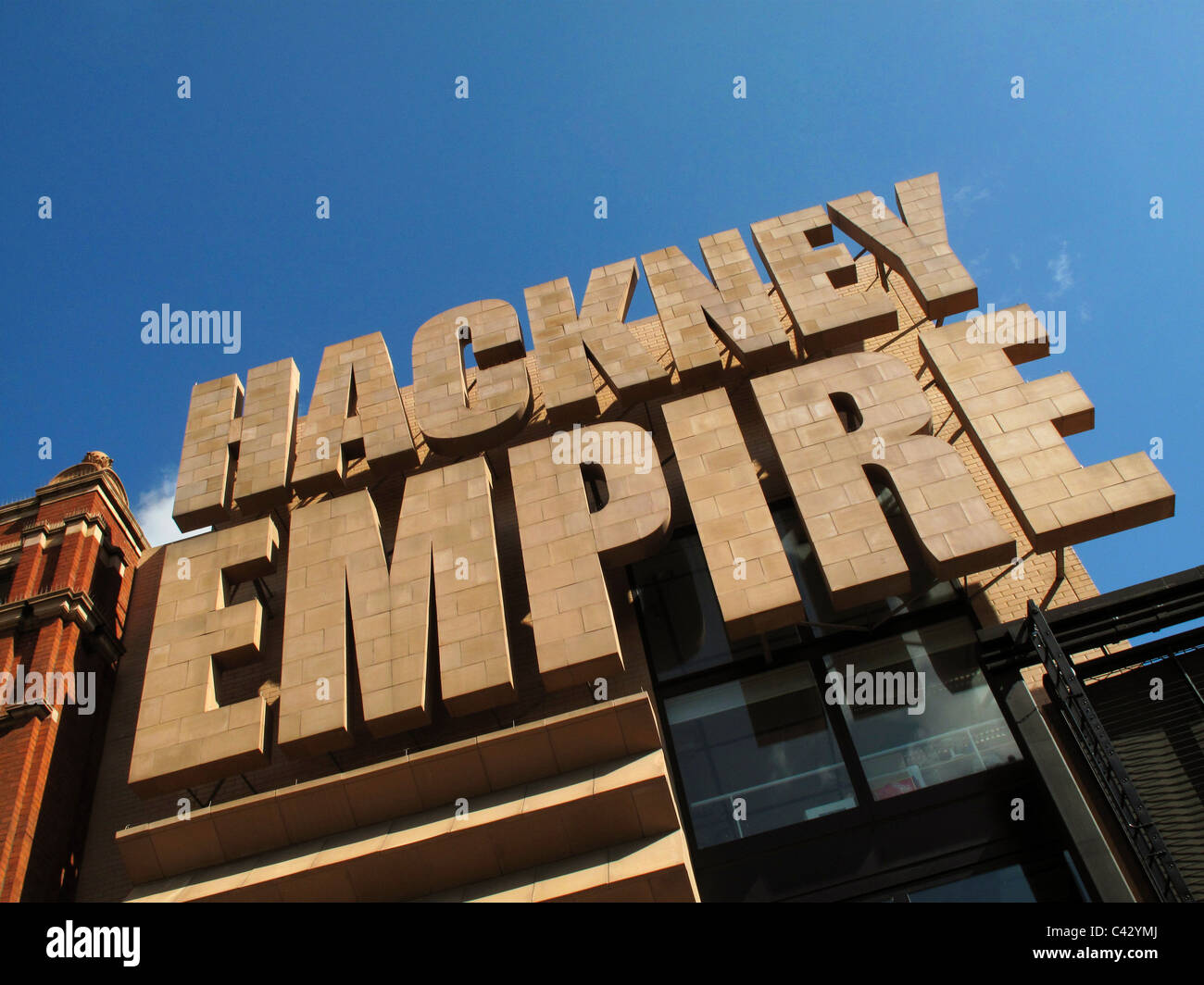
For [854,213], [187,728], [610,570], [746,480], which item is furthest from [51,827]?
[854,213]

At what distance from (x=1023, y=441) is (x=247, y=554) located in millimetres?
15457

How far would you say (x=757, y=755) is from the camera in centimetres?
1702

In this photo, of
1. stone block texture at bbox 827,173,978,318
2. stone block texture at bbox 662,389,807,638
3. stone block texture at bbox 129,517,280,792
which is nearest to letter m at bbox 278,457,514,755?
stone block texture at bbox 129,517,280,792

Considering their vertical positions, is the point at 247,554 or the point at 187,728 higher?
the point at 247,554

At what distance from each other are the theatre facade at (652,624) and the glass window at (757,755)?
6 cm

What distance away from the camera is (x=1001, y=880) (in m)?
14.9

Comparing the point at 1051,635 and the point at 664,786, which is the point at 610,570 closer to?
the point at 664,786

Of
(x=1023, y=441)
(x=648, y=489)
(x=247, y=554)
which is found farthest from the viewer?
(x=247, y=554)

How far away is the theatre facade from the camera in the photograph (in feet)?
51.1

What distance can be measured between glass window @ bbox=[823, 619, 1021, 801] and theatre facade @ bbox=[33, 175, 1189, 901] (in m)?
0.05

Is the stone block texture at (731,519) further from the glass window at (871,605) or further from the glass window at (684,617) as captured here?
the glass window at (684,617)

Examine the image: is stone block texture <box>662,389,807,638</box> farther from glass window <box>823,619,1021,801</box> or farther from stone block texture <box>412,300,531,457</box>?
stone block texture <box>412,300,531,457</box>

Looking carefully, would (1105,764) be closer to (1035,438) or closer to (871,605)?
(871,605)
